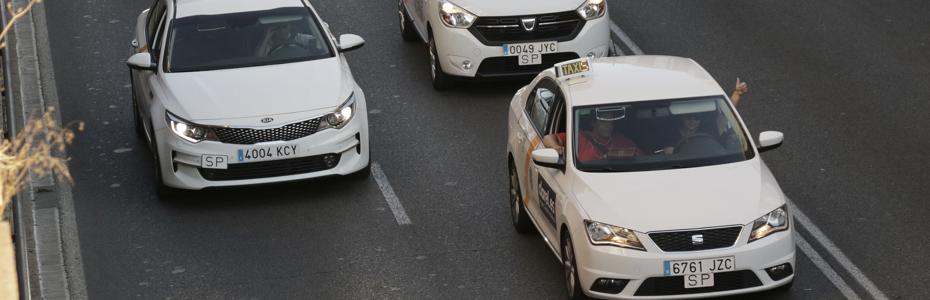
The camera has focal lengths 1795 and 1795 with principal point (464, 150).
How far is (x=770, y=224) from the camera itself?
1189 centimetres

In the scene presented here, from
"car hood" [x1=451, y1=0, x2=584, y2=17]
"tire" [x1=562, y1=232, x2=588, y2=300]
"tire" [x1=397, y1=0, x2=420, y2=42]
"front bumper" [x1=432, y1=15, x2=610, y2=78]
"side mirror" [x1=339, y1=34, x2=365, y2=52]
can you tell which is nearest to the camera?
"tire" [x1=562, y1=232, x2=588, y2=300]

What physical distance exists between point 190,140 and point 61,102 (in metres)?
A: 4.31

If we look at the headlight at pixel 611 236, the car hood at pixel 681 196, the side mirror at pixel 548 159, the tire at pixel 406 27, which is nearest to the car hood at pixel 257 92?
the side mirror at pixel 548 159

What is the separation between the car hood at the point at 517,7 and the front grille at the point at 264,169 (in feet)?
11.9

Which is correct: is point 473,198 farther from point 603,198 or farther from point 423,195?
point 603,198

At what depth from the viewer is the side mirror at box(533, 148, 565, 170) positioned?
496 inches

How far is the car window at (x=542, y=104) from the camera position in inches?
537

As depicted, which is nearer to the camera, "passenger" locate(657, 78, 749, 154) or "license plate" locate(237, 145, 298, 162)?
"passenger" locate(657, 78, 749, 154)

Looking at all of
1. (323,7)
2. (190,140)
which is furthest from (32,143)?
(323,7)

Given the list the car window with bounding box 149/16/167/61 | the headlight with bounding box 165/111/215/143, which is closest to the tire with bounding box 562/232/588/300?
the headlight with bounding box 165/111/215/143

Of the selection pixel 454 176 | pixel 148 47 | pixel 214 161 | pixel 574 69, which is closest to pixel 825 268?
pixel 574 69

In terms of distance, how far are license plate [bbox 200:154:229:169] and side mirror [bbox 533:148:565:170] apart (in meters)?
3.36

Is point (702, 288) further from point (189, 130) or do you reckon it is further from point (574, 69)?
point (189, 130)

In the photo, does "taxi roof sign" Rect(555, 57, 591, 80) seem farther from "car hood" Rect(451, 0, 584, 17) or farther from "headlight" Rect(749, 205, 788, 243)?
"car hood" Rect(451, 0, 584, 17)
